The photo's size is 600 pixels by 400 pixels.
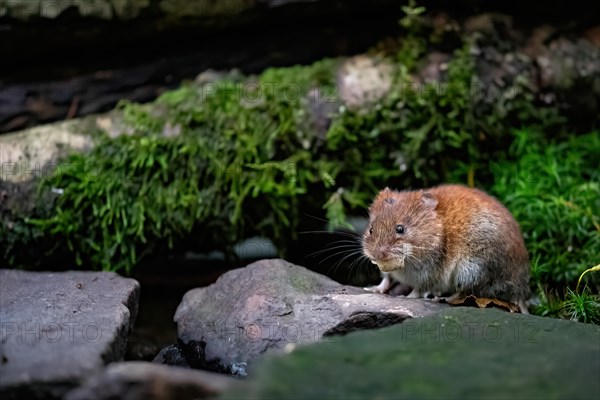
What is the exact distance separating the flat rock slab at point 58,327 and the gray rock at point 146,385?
45cm

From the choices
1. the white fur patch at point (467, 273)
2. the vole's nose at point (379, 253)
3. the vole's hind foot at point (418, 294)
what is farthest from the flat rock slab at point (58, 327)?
the white fur patch at point (467, 273)

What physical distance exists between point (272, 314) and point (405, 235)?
1.16 metres

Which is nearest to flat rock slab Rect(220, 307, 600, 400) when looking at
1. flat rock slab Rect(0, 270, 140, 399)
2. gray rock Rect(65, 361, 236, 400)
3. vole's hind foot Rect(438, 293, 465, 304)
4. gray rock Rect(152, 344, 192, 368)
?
gray rock Rect(65, 361, 236, 400)

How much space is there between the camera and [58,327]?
4.20 m

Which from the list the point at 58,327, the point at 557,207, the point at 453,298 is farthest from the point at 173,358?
the point at 557,207

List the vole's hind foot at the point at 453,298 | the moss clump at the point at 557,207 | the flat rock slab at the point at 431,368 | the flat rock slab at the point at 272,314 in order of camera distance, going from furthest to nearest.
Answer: the moss clump at the point at 557,207
the vole's hind foot at the point at 453,298
the flat rock slab at the point at 272,314
the flat rock slab at the point at 431,368

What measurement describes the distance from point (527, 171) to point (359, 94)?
5.93 ft

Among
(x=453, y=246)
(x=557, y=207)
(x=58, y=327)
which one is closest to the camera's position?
(x=58, y=327)

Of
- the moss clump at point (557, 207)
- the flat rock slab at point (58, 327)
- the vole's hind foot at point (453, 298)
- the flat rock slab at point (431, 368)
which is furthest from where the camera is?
the moss clump at point (557, 207)

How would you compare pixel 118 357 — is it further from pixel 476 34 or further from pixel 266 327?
pixel 476 34

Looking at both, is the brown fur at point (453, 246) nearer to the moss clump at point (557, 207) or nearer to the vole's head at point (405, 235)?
the vole's head at point (405, 235)

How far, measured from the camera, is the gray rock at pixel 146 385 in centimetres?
284

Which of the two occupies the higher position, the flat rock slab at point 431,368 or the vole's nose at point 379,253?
the flat rock slab at point 431,368

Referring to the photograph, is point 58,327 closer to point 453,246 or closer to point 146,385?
point 146,385
